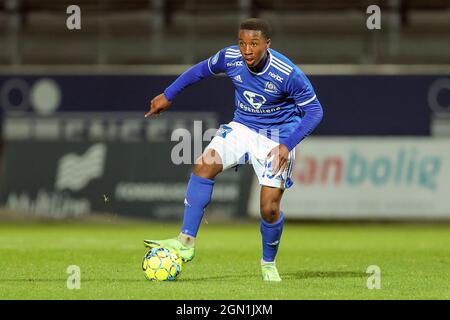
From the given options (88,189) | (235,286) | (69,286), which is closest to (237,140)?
(235,286)

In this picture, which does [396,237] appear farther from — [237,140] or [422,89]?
[237,140]

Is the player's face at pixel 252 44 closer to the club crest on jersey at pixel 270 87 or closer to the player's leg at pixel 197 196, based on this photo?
the club crest on jersey at pixel 270 87

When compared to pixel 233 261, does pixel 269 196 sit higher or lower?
higher

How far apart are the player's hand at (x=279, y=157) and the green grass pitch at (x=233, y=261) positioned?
0.90 meters

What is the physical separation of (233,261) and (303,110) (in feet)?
8.87

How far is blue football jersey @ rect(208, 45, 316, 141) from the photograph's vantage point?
29.0 feet

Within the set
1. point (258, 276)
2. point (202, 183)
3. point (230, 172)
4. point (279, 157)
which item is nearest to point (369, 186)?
point (230, 172)

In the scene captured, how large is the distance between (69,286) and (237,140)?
1.82 metres

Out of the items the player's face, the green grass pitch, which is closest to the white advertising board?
the green grass pitch

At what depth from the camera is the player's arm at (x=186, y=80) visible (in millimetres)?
9078

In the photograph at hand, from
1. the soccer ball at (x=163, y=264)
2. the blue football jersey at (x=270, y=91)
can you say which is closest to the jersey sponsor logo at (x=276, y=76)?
the blue football jersey at (x=270, y=91)

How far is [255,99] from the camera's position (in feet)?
29.7

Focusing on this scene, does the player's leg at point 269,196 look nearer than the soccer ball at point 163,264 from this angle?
No

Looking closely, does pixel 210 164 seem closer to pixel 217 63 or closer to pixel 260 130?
pixel 260 130
